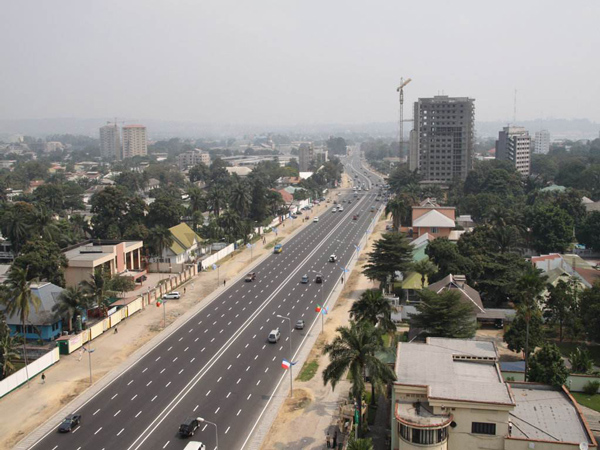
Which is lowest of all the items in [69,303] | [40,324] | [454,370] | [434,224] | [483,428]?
[40,324]

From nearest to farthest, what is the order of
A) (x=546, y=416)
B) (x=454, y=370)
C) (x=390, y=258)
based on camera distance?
(x=546, y=416) < (x=454, y=370) < (x=390, y=258)

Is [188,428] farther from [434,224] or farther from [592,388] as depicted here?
[434,224]

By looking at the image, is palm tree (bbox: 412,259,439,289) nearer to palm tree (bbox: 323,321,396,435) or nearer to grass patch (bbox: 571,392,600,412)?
grass patch (bbox: 571,392,600,412)

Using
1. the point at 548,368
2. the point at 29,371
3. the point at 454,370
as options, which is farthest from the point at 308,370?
the point at 29,371

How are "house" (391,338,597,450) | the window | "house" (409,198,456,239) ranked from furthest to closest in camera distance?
"house" (409,198,456,239) < the window < "house" (391,338,597,450)

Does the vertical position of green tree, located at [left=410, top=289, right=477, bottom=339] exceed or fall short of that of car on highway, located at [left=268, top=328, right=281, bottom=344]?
it exceeds it

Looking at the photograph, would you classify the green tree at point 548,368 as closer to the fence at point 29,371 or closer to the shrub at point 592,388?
the shrub at point 592,388

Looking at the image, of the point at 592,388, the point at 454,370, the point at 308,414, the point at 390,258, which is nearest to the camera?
the point at 454,370

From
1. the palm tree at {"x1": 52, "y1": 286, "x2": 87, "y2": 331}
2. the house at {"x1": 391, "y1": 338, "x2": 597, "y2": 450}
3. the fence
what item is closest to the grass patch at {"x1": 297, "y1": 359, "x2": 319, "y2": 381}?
the house at {"x1": 391, "y1": 338, "x2": 597, "y2": 450}
